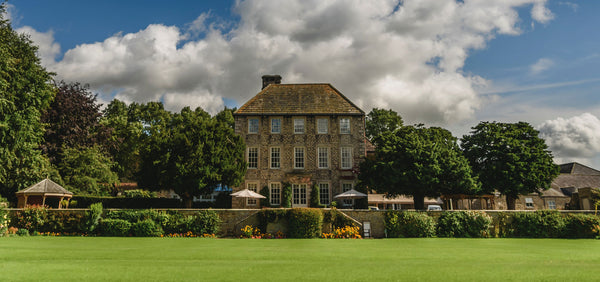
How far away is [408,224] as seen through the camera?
2148cm

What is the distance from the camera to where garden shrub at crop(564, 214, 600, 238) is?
2139cm

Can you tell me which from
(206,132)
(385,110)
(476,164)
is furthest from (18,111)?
Result: (385,110)

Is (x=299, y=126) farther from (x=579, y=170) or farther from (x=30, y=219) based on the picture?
(x=579, y=170)

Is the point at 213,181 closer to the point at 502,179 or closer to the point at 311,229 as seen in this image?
the point at 311,229

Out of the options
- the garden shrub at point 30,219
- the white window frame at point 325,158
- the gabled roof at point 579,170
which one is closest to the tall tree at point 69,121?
the garden shrub at point 30,219

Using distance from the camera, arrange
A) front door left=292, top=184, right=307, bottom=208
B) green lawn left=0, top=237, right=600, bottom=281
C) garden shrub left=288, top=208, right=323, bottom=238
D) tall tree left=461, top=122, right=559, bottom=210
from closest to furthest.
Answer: green lawn left=0, top=237, right=600, bottom=281 → garden shrub left=288, top=208, right=323, bottom=238 → tall tree left=461, top=122, right=559, bottom=210 → front door left=292, top=184, right=307, bottom=208

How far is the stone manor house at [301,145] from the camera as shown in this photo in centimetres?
3291

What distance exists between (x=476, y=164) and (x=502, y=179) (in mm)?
2601

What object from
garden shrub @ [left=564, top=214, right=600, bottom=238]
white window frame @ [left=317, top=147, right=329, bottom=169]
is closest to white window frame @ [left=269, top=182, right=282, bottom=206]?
white window frame @ [left=317, top=147, right=329, bottom=169]

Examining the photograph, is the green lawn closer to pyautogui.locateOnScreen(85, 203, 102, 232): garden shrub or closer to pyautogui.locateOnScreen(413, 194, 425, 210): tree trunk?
pyautogui.locateOnScreen(85, 203, 102, 232): garden shrub

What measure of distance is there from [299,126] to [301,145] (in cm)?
180

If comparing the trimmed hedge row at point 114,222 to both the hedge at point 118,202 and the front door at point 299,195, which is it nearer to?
the hedge at point 118,202

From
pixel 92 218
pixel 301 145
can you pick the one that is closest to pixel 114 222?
pixel 92 218

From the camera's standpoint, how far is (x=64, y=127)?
32.9 m
